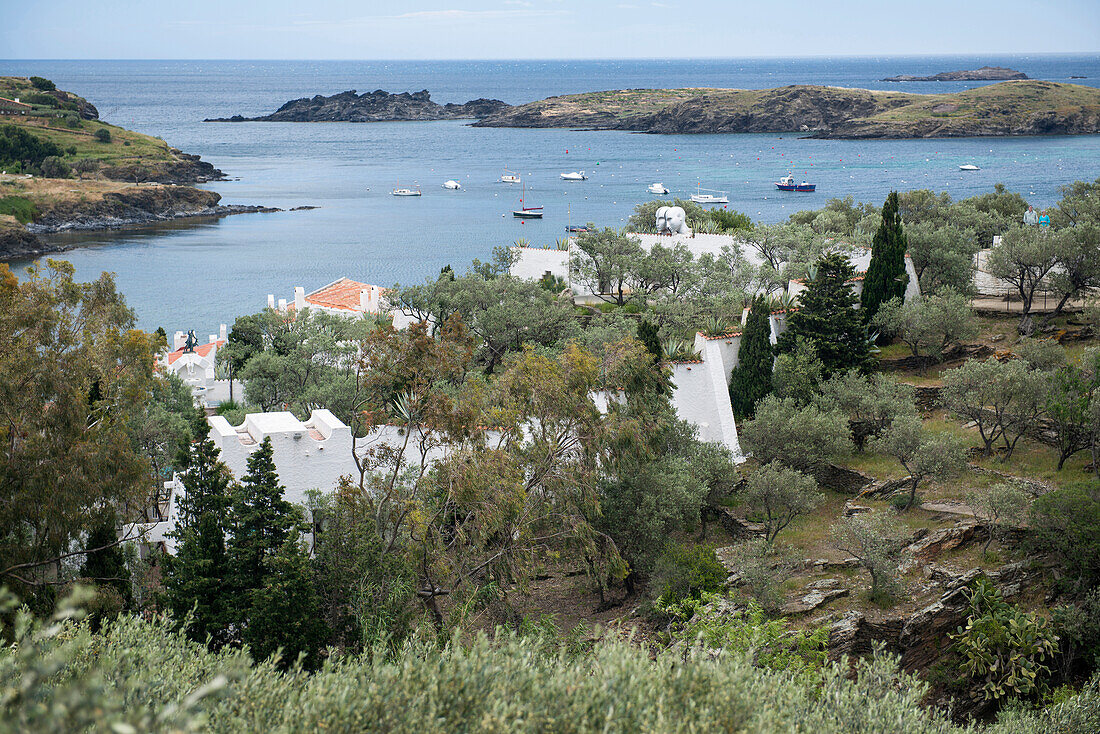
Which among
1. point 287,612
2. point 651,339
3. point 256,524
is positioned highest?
point 651,339

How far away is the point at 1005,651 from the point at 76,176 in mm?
112936

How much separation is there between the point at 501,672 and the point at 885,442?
701 inches

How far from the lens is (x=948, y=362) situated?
3462 cm

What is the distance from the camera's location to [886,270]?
37.6 metres

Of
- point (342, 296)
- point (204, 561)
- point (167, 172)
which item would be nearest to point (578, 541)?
point (204, 561)

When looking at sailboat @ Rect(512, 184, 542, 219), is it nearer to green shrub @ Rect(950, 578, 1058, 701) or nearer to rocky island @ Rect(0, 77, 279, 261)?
Result: rocky island @ Rect(0, 77, 279, 261)

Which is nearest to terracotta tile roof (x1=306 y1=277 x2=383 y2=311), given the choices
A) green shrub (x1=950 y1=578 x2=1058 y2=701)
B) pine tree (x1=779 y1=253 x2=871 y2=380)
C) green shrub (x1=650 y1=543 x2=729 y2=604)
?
pine tree (x1=779 y1=253 x2=871 y2=380)

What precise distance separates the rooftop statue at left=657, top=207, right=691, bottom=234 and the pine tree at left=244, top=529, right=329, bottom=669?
32.9m

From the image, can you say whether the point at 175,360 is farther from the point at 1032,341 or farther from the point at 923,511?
the point at 1032,341

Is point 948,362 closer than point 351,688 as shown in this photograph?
No

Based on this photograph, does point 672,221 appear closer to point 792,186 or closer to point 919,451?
point 919,451

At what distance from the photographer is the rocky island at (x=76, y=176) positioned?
306 feet

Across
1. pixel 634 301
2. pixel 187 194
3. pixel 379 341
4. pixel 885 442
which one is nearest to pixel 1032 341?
pixel 885 442

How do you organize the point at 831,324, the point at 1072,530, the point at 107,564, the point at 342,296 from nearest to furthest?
the point at 107,564, the point at 1072,530, the point at 831,324, the point at 342,296
